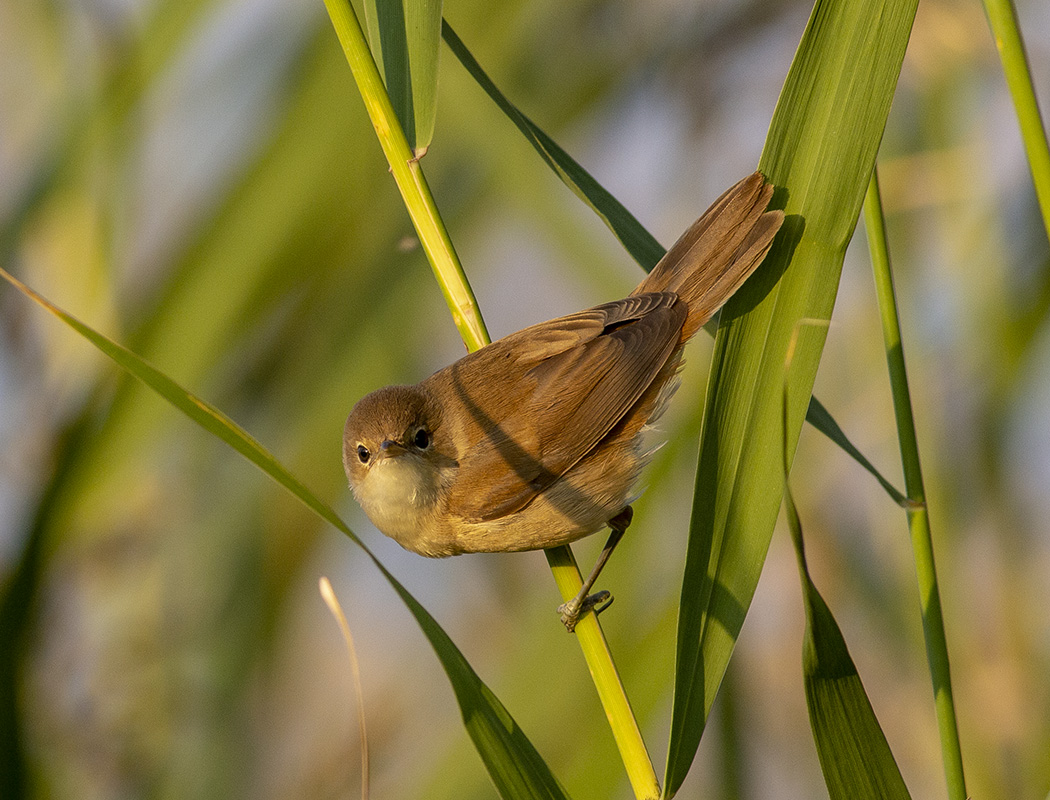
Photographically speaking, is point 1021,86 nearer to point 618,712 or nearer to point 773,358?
point 773,358

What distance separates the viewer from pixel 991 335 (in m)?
1.92

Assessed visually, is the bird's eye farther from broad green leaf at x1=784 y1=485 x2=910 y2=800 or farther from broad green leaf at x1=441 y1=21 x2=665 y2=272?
broad green leaf at x1=784 y1=485 x2=910 y2=800

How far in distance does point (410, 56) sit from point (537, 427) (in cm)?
77

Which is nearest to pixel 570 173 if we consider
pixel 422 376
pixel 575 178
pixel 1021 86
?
pixel 575 178

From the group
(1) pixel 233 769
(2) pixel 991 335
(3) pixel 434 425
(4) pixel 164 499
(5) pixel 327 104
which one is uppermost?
(5) pixel 327 104

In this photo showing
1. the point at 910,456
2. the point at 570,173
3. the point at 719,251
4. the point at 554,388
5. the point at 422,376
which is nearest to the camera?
the point at 910,456

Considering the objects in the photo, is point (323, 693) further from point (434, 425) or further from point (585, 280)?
point (585, 280)

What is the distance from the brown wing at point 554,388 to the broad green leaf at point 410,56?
0.50 m

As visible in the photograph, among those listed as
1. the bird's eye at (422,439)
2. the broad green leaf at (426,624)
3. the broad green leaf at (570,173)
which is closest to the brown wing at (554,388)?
the bird's eye at (422,439)

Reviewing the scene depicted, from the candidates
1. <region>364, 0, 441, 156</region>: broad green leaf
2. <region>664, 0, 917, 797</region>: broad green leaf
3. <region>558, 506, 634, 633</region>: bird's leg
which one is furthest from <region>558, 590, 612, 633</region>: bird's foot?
<region>364, 0, 441, 156</region>: broad green leaf

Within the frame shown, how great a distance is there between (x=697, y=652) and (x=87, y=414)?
112cm

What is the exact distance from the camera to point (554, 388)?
178 cm

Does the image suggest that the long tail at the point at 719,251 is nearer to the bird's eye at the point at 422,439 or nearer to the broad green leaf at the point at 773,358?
the broad green leaf at the point at 773,358

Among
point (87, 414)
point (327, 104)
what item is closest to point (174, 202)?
point (327, 104)
